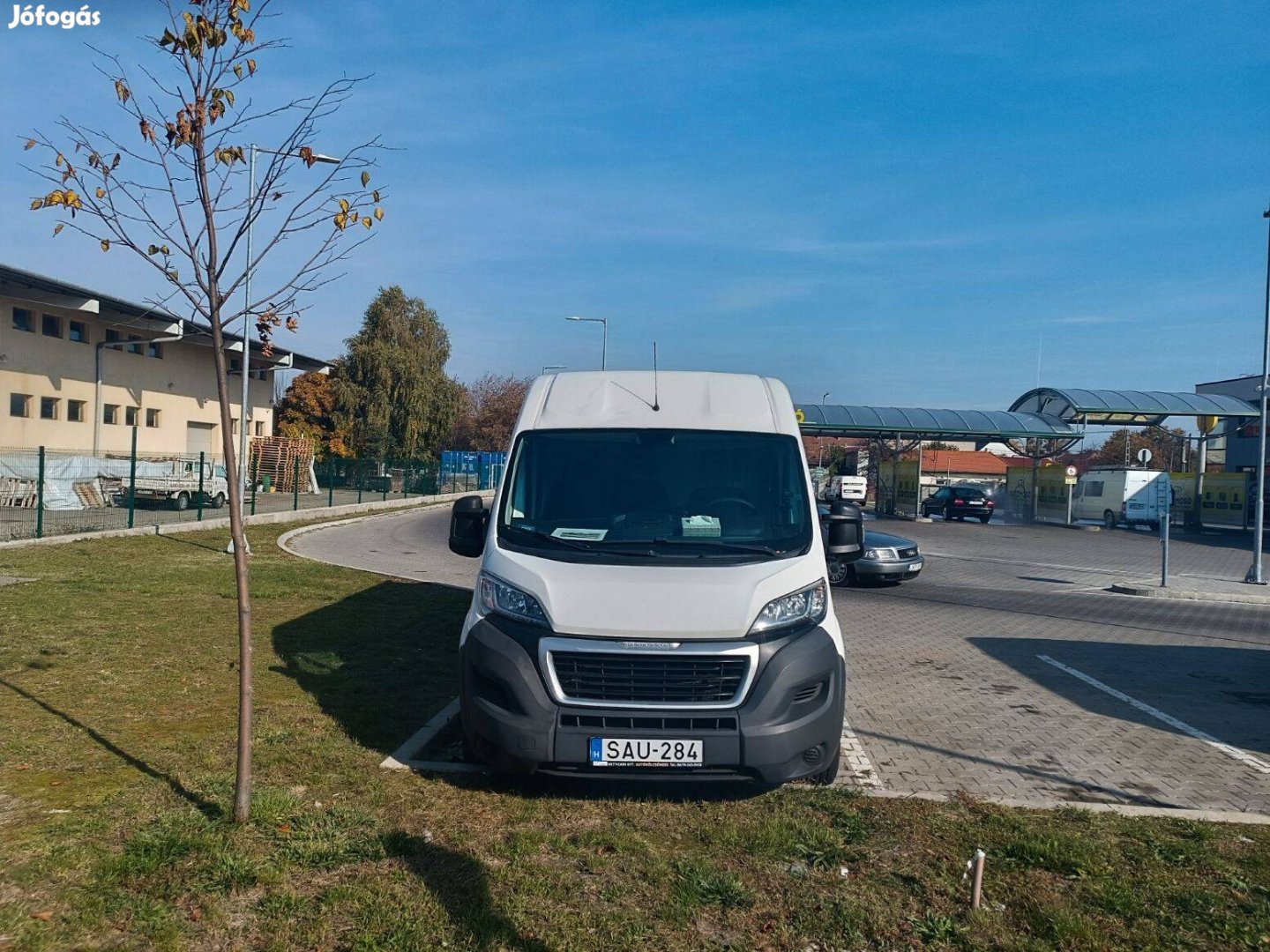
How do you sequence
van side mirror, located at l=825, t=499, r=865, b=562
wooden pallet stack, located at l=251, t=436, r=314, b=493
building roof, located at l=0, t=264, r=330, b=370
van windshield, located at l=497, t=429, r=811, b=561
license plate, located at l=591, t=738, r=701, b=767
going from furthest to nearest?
wooden pallet stack, located at l=251, t=436, r=314, b=493 → building roof, located at l=0, t=264, r=330, b=370 → van side mirror, located at l=825, t=499, r=865, b=562 → van windshield, located at l=497, t=429, r=811, b=561 → license plate, located at l=591, t=738, r=701, b=767

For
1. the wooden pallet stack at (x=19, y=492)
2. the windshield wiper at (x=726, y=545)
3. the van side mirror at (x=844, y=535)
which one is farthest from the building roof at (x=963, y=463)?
the windshield wiper at (x=726, y=545)

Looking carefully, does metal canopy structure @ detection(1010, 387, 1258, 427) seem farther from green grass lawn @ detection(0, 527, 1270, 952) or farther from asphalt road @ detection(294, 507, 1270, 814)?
green grass lawn @ detection(0, 527, 1270, 952)

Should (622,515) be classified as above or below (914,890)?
above

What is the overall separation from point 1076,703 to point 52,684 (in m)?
7.93

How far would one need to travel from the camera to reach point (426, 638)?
10133mm

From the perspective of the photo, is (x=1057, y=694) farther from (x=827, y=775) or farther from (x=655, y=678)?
(x=655, y=678)

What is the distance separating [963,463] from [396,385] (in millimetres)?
69470

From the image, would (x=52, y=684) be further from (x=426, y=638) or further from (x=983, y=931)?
(x=983, y=931)

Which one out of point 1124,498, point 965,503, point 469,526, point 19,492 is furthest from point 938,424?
point 469,526

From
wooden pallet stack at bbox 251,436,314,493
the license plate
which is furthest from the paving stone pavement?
wooden pallet stack at bbox 251,436,314,493

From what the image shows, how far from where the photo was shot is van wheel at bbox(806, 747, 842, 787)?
5355 millimetres

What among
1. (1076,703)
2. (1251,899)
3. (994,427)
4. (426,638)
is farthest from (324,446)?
(1251,899)

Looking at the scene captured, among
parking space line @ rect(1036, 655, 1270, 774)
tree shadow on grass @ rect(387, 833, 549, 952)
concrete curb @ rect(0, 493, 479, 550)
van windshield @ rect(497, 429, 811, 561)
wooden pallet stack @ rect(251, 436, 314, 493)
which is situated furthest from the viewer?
wooden pallet stack @ rect(251, 436, 314, 493)

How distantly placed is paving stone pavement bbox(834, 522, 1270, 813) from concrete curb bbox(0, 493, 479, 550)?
7519 mm
